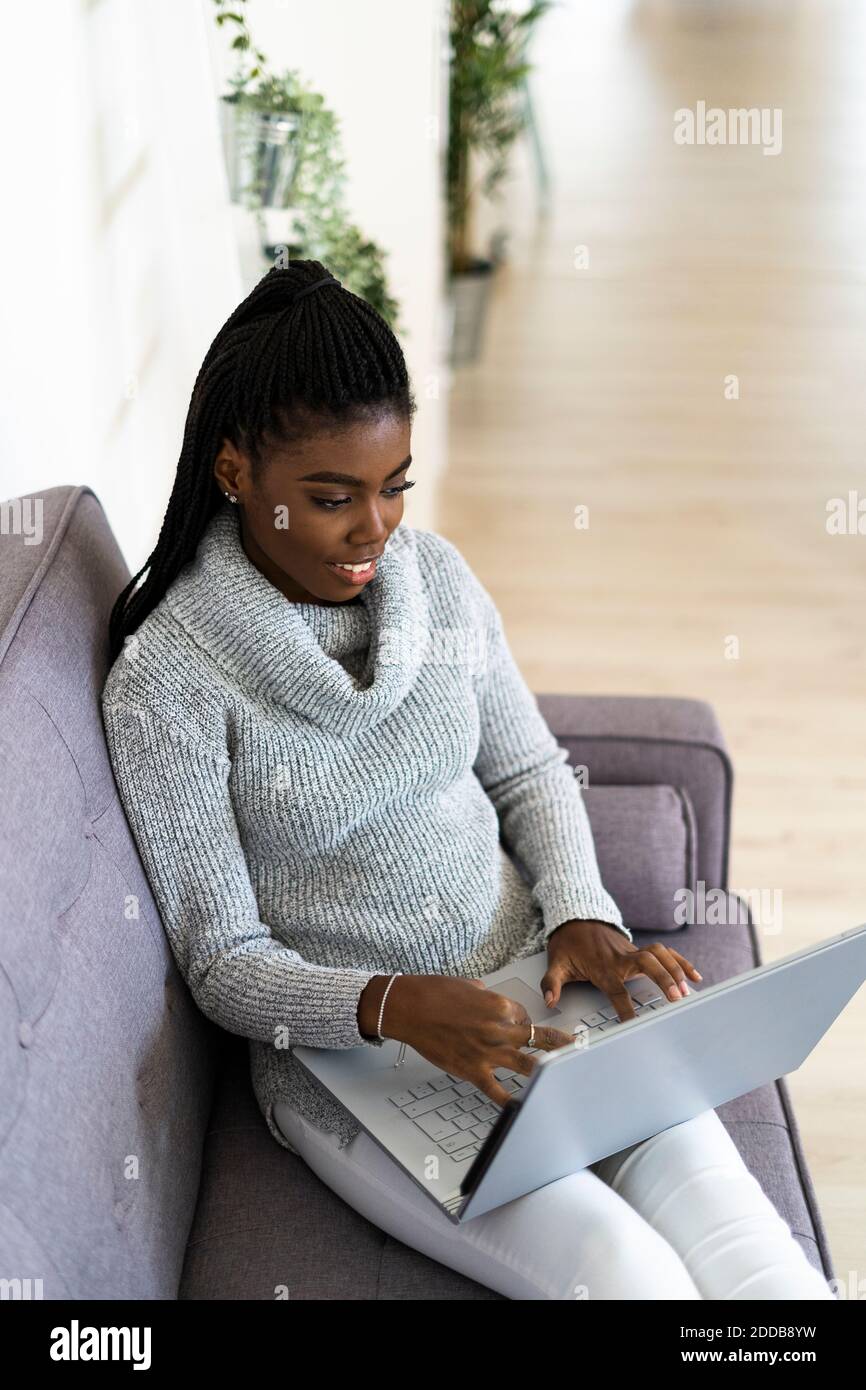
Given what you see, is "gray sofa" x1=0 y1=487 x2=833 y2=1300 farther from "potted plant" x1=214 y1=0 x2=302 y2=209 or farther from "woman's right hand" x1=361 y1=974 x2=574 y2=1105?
"potted plant" x1=214 y1=0 x2=302 y2=209

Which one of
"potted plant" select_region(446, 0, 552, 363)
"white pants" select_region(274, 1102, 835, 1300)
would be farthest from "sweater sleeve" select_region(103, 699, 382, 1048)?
"potted plant" select_region(446, 0, 552, 363)

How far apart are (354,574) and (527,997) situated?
417 mm

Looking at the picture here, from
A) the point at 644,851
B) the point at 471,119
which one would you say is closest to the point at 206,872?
the point at 644,851

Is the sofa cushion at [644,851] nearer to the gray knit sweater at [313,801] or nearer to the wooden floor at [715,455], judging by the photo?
the gray knit sweater at [313,801]

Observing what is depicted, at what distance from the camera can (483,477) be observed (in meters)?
3.48

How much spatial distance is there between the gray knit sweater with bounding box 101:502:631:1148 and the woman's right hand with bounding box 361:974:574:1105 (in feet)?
0.14

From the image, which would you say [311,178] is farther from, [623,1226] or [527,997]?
[623,1226]

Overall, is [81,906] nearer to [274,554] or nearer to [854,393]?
[274,554]

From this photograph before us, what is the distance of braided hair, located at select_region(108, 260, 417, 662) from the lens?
119 centimetres

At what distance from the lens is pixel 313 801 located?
4.19ft

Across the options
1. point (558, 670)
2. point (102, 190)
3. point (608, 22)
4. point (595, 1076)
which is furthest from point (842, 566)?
point (608, 22)

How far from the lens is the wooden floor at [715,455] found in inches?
93.8

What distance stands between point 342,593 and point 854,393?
2855 mm

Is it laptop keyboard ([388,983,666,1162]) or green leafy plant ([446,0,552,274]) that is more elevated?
green leafy plant ([446,0,552,274])
